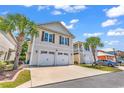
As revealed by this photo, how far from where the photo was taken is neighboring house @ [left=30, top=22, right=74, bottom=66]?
2084 cm

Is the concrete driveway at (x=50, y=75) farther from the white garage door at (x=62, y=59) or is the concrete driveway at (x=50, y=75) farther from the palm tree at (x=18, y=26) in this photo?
the white garage door at (x=62, y=59)

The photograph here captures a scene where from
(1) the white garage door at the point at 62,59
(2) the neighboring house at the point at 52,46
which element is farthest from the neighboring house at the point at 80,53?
(1) the white garage door at the point at 62,59

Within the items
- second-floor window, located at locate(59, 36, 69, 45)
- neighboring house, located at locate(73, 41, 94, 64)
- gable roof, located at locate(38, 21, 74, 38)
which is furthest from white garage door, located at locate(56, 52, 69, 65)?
neighboring house, located at locate(73, 41, 94, 64)

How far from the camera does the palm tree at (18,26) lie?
16.4 metres

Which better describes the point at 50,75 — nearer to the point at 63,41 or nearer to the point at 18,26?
the point at 18,26

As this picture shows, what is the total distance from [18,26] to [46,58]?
275 inches

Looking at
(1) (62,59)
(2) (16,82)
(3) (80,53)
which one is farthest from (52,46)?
(2) (16,82)

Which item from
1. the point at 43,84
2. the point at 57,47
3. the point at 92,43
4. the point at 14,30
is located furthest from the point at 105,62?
the point at 43,84

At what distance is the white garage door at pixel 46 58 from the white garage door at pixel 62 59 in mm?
1123

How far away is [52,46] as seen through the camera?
902 inches

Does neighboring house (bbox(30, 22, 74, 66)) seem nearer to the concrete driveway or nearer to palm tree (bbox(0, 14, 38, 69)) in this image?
palm tree (bbox(0, 14, 38, 69))

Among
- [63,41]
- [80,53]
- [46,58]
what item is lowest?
[46,58]
